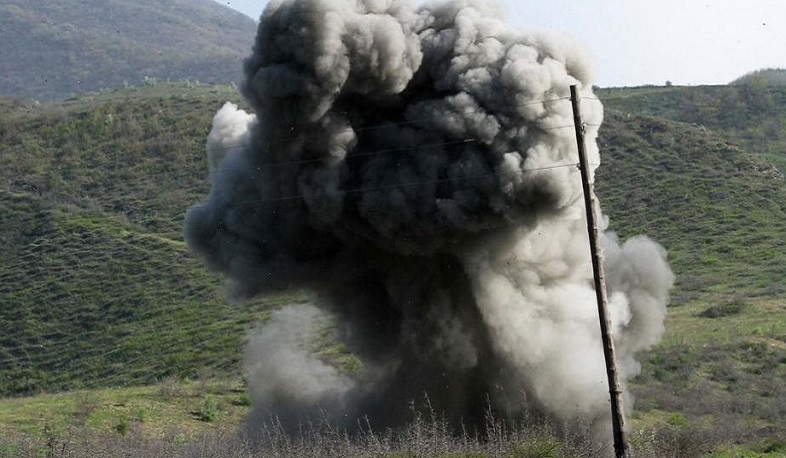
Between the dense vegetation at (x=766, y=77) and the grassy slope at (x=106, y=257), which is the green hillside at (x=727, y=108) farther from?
the grassy slope at (x=106, y=257)

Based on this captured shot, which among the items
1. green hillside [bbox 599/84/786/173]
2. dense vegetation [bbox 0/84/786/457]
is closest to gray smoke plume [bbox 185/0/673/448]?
dense vegetation [bbox 0/84/786/457]

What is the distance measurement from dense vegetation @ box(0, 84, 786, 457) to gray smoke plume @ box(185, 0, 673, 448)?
4.21 m

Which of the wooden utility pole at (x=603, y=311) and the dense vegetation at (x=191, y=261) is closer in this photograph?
the wooden utility pole at (x=603, y=311)

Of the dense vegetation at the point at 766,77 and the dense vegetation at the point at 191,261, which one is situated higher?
the dense vegetation at the point at 766,77

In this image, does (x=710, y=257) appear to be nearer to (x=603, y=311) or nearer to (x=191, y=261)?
(x=191, y=261)

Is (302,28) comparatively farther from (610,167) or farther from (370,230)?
(610,167)

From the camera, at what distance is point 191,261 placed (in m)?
61.1

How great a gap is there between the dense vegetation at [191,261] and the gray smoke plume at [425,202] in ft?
13.8

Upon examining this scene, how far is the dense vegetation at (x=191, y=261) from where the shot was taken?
39.7 meters

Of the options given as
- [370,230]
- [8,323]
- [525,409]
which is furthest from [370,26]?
[8,323]

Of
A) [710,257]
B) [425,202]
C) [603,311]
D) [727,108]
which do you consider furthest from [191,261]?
[727,108]

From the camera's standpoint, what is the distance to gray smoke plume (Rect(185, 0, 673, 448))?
26.4 metres

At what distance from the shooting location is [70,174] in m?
72.8

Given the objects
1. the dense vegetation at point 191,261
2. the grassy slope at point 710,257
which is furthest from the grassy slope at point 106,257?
the grassy slope at point 710,257
